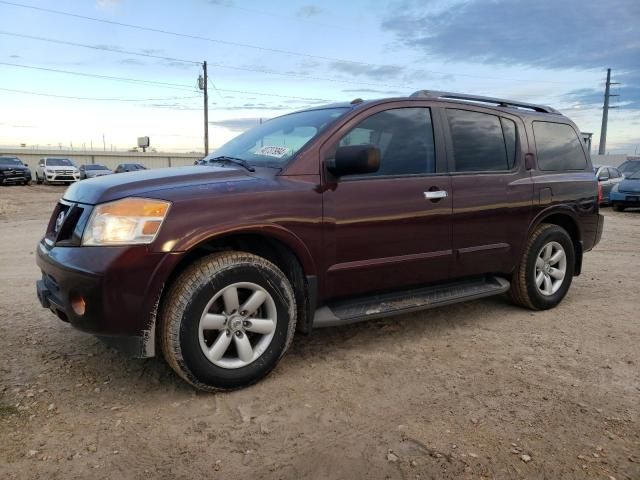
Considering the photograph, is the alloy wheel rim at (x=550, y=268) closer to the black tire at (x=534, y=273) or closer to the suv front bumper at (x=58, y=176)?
the black tire at (x=534, y=273)

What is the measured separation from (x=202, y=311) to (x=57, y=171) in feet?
96.1

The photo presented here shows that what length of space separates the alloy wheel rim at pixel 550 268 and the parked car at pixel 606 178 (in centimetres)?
1304

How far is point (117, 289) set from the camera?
2756mm

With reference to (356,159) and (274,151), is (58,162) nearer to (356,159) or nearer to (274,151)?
(274,151)

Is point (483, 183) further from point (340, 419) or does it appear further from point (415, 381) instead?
point (340, 419)

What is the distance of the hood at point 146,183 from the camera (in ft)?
9.71

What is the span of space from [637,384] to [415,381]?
138 cm

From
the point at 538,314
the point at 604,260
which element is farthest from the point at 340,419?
the point at 604,260

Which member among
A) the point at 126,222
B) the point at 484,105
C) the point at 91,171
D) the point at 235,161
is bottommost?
the point at 91,171

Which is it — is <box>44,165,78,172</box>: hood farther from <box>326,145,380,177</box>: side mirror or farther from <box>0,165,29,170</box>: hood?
<box>326,145,380,177</box>: side mirror

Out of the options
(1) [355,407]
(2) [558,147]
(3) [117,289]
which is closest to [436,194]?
(1) [355,407]

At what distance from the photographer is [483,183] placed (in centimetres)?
418

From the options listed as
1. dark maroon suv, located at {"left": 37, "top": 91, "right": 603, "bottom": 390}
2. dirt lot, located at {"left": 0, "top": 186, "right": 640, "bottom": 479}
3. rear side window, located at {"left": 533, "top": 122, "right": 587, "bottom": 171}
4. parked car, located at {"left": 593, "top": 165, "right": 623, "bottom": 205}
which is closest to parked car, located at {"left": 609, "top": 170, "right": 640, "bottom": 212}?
parked car, located at {"left": 593, "top": 165, "right": 623, "bottom": 205}

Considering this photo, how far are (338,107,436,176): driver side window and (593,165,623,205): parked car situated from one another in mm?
14512
